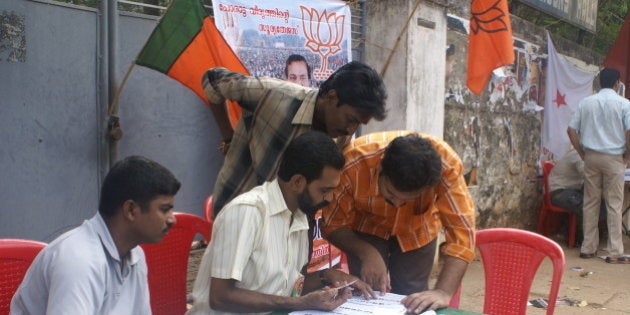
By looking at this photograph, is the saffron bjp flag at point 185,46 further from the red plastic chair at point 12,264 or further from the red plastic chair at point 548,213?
the red plastic chair at point 548,213

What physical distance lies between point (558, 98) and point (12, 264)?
24.5 feet

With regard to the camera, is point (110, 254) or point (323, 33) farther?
point (323, 33)

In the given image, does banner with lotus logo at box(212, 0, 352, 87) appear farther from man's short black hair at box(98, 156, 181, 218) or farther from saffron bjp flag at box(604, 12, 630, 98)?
saffron bjp flag at box(604, 12, 630, 98)

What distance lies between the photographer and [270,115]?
9.42ft

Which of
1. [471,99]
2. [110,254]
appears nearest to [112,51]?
[110,254]

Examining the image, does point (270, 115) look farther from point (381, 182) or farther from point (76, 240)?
point (76, 240)

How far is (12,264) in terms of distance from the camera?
2.45 meters

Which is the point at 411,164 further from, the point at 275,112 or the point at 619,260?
the point at 619,260

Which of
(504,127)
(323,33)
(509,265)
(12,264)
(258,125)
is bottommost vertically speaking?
(509,265)

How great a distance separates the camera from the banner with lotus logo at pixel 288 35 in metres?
4.41

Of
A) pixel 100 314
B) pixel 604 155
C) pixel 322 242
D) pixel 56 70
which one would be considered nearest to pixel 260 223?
pixel 100 314

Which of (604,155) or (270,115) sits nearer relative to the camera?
(270,115)

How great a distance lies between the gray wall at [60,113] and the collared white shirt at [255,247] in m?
1.89

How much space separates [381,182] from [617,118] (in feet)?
16.7
